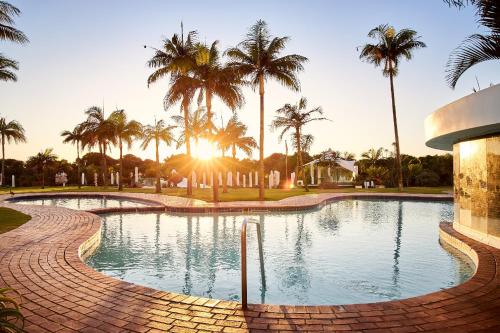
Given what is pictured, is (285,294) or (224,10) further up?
(224,10)

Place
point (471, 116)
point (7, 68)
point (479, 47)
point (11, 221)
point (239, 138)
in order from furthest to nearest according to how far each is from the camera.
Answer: point (239, 138)
point (7, 68)
point (11, 221)
point (479, 47)
point (471, 116)

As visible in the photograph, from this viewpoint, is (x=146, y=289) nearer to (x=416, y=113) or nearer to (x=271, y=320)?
(x=271, y=320)

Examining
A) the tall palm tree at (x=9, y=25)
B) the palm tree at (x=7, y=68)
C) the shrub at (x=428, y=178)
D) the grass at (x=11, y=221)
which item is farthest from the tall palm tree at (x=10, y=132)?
the shrub at (x=428, y=178)

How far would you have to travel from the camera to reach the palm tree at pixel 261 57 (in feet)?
67.0

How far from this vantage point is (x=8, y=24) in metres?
18.3

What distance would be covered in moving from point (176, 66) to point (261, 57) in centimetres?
553

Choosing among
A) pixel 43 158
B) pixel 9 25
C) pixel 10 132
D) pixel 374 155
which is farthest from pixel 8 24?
pixel 374 155

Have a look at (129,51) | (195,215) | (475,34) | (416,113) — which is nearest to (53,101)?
(129,51)

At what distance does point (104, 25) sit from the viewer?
14.4 meters

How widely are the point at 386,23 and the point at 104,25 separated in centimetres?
2299

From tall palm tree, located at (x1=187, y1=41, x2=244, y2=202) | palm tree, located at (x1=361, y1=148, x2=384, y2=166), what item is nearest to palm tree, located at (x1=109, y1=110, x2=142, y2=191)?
tall palm tree, located at (x1=187, y1=41, x2=244, y2=202)

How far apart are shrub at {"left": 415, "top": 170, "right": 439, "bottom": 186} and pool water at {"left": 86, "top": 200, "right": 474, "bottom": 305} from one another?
26.4m

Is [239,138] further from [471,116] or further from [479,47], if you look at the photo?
[471,116]

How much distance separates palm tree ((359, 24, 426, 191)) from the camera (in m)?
27.6
